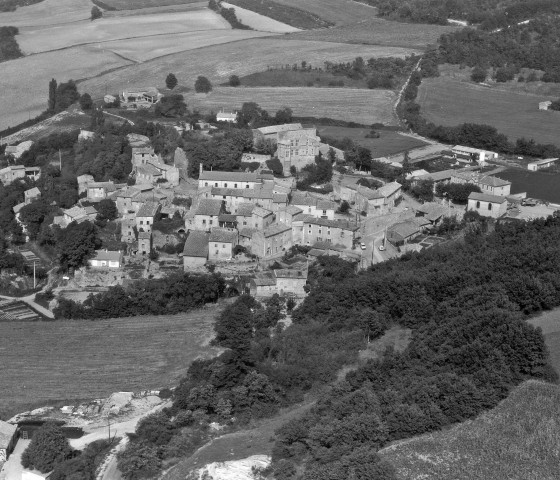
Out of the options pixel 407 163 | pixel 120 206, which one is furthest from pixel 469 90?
pixel 120 206

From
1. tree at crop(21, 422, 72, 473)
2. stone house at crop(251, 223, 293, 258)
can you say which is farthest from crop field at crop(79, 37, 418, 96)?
tree at crop(21, 422, 72, 473)

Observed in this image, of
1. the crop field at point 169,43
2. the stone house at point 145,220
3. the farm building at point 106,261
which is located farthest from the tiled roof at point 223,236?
the crop field at point 169,43

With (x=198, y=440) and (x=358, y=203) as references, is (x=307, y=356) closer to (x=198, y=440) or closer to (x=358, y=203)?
(x=198, y=440)

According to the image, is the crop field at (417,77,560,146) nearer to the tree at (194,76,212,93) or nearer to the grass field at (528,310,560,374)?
the tree at (194,76,212,93)

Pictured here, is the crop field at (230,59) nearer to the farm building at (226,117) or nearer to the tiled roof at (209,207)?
the farm building at (226,117)

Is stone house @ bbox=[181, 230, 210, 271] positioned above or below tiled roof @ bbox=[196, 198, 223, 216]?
below

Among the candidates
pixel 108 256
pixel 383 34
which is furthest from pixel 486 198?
pixel 383 34
